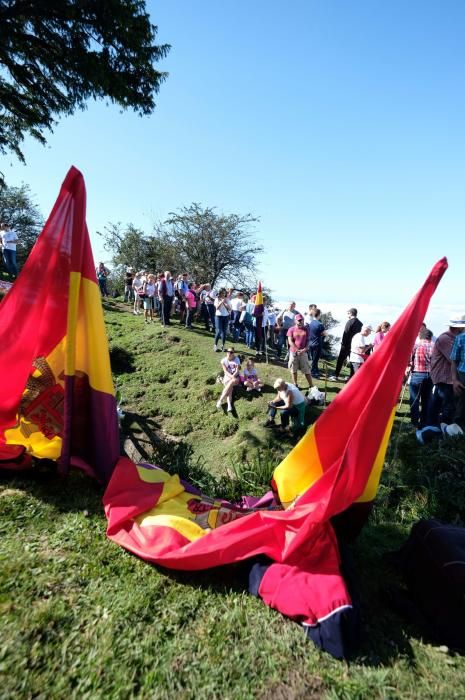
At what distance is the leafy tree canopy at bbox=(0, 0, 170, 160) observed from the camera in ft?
26.7

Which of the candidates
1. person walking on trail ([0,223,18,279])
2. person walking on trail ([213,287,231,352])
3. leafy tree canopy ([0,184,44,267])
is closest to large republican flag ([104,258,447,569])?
person walking on trail ([213,287,231,352])

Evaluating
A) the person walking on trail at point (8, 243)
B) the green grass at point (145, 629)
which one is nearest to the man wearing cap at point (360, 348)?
the green grass at point (145, 629)

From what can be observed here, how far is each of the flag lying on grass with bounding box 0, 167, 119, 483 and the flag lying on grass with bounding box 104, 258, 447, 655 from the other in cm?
75

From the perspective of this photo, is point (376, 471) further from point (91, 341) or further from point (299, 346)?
point (299, 346)

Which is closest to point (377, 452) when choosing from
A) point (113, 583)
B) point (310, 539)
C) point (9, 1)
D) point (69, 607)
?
point (310, 539)

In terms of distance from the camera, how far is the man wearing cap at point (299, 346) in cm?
943

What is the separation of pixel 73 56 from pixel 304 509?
36.1ft

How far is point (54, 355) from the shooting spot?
4434 millimetres

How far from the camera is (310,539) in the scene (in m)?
3.35

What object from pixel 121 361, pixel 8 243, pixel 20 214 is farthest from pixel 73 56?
pixel 20 214

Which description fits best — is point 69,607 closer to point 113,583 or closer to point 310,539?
point 113,583

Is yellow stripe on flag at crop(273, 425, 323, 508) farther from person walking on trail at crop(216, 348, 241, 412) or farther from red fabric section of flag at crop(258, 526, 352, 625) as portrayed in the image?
person walking on trail at crop(216, 348, 241, 412)

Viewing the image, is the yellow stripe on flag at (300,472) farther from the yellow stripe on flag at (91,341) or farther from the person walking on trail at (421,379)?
the person walking on trail at (421,379)

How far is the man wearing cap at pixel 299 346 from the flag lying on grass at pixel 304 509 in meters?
5.54
